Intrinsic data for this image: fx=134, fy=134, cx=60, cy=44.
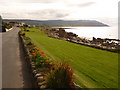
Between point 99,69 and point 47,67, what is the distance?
3.68 meters

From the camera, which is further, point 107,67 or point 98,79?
point 107,67

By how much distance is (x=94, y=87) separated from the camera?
6949 millimetres

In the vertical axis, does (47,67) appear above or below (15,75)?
above

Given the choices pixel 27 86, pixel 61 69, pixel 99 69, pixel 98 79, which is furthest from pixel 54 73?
pixel 99 69

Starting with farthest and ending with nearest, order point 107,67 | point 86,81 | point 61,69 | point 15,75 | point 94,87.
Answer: point 107,67, point 15,75, point 86,81, point 94,87, point 61,69

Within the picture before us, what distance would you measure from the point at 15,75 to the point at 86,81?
462 cm

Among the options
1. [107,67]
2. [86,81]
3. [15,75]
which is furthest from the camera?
[107,67]

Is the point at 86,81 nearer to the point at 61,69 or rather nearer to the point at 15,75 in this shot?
the point at 61,69

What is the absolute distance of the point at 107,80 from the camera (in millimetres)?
7703

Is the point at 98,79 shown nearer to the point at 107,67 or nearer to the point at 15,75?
the point at 107,67

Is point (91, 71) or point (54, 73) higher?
point (54, 73)

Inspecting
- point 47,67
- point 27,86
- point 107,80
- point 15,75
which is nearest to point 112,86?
point 107,80

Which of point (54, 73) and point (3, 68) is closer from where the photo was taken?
point (54, 73)

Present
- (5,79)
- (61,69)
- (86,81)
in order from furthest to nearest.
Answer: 1. (5,79)
2. (86,81)
3. (61,69)
